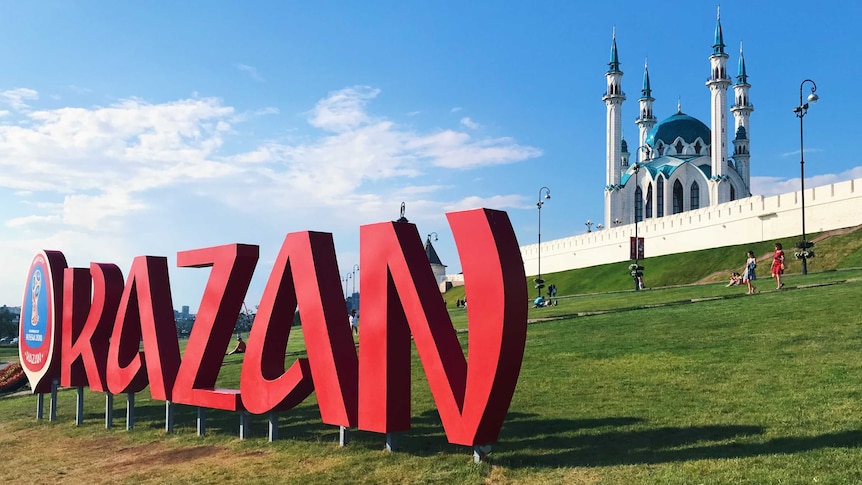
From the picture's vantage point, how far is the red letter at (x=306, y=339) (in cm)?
1144

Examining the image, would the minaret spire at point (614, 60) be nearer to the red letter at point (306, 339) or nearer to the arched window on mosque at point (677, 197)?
the arched window on mosque at point (677, 197)

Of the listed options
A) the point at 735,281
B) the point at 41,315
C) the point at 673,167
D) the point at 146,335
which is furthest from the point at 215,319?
the point at 673,167

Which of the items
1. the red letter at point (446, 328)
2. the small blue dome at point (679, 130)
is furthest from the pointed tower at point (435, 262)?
the red letter at point (446, 328)

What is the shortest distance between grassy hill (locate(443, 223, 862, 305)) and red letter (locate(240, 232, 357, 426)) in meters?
37.9

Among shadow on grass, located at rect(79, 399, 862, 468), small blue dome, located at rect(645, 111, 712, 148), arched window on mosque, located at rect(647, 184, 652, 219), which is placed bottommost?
shadow on grass, located at rect(79, 399, 862, 468)

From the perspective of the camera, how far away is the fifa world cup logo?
19.2 m

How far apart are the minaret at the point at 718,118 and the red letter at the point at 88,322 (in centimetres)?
7638

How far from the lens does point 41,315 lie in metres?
19.0

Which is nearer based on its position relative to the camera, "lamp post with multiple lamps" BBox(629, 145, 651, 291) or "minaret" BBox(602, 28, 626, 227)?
"lamp post with multiple lamps" BBox(629, 145, 651, 291)

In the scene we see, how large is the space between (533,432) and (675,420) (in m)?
2.00

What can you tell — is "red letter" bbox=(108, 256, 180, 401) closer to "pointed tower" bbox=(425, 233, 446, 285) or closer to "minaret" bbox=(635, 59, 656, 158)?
"pointed tower" bbox=(425, 233, 446, 285)

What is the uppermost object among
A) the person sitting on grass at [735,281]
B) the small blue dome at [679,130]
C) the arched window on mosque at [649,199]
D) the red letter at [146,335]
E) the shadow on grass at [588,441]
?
the small blue dome at [679,130]

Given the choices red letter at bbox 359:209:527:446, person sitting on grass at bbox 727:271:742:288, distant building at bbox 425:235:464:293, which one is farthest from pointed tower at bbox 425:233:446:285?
red letter at bbox 359:209:527:446

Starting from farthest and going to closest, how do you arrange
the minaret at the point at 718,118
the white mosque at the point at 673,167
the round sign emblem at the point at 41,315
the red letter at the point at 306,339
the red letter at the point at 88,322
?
the white mosque at the point at 673,167 < the minaret at the point at 718,118 < the round sign emblem at the point at 41,315 < the red letter at the point at 88,322 < the red letter at the point at 306,339
